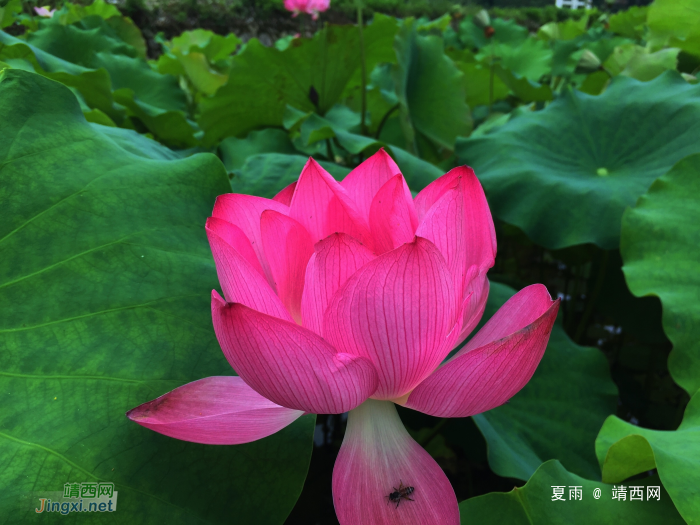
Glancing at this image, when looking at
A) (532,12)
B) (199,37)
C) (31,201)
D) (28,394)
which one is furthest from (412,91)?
(532,12)

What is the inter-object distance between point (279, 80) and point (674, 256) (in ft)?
3.54

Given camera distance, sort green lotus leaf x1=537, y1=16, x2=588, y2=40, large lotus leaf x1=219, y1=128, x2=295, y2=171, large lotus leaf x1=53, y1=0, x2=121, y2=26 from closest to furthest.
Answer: large lotus leaf x1=219, y1=128, x2=295, y2=171 → large lotus leaf x1=53, y1=0, x2=121, y2=26 → green lotus leaf x1=537, y1=16, x2=588, y2=40

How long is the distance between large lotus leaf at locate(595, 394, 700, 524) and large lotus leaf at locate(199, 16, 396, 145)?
3.83ft

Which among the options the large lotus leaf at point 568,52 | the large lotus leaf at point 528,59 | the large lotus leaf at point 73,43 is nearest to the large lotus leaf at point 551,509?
the large lotus leaf at point 73,43

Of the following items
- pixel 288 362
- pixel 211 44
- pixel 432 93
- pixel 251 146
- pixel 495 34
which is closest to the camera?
pixel 288 362

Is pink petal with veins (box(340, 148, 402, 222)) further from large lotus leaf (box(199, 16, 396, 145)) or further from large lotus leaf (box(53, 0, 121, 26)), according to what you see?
large lotus leaf (box(53, 0, 121, 26))

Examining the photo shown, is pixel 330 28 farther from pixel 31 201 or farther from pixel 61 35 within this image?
pixel 31 201

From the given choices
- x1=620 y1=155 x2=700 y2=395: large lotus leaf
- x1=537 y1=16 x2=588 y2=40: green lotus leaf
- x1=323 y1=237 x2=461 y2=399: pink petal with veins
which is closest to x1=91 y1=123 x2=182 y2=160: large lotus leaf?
x1=323 y1=237 x2=461 y2=399: pink petal with veins

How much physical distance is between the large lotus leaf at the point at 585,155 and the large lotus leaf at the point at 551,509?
21.4 inches

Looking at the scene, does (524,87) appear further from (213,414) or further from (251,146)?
(213,414)

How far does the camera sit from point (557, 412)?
809mm

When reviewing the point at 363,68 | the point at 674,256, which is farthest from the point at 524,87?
the point at 674,256

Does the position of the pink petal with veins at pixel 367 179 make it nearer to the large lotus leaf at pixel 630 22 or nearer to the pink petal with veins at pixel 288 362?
the pink petal with veins at pixel 288 362

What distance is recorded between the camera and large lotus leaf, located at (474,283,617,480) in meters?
0.74
